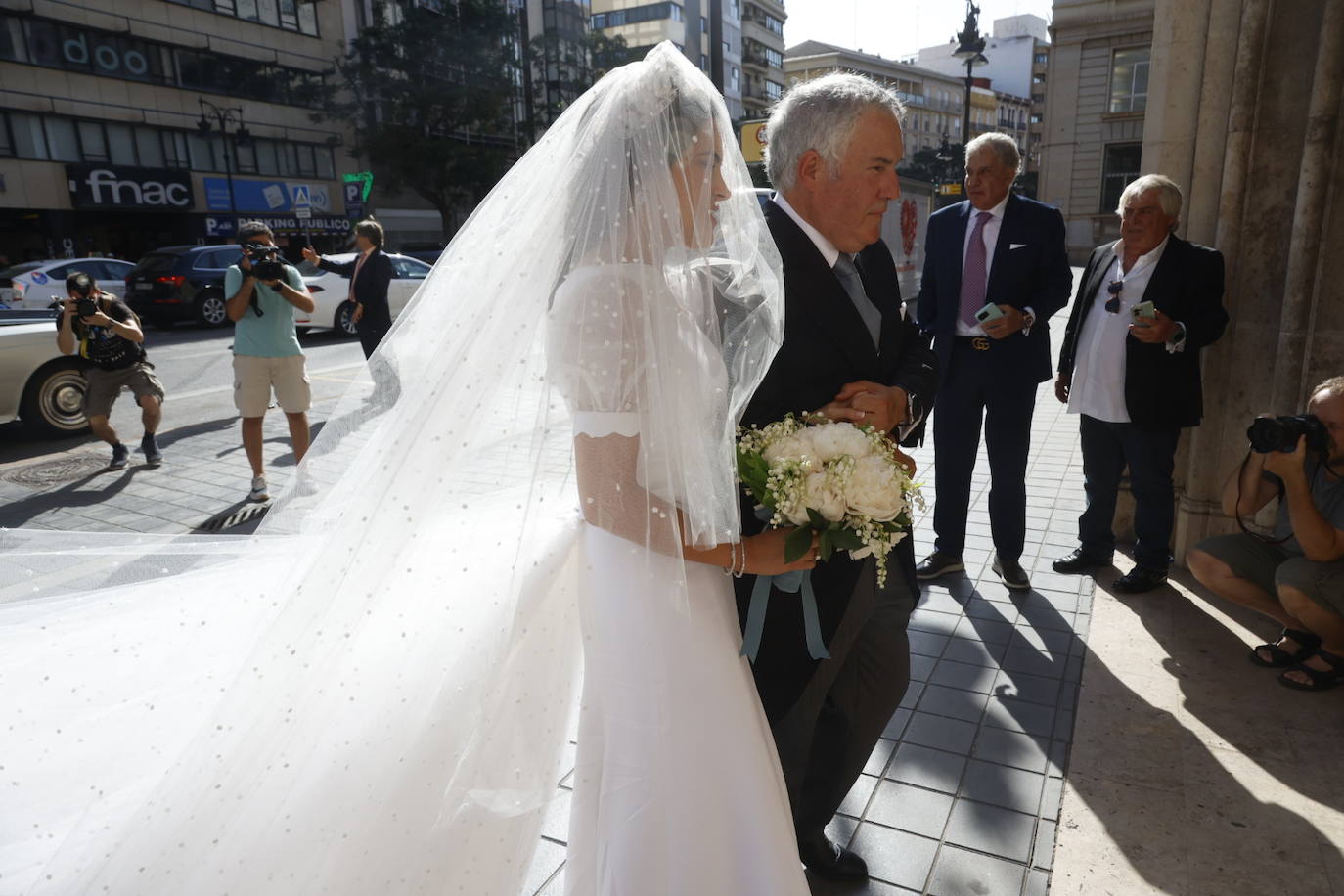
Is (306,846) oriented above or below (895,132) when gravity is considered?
below

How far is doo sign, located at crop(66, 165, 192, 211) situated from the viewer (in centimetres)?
2823

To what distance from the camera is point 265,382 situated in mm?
6285

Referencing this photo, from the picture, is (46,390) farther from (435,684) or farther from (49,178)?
(49,178)

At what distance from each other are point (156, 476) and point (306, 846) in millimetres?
6205

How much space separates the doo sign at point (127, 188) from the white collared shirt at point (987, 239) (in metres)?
32.2

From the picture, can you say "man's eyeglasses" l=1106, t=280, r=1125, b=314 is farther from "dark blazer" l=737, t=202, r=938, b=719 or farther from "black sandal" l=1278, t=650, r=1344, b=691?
"dark blazer" l=737, t=202, r=938, b=719

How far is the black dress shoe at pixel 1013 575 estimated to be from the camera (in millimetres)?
4398

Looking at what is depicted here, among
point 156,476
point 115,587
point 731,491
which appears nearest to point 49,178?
point 156,476

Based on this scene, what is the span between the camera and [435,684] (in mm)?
1989

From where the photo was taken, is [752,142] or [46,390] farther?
[752,142]

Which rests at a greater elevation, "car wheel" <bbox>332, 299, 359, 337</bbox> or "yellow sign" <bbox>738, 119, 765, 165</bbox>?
"yellow sign" <bbox>738, 119, 765, 165</bbox>

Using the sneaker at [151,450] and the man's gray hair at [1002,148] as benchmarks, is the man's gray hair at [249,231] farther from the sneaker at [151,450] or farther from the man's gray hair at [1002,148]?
the man's gray hair at [1002,148]

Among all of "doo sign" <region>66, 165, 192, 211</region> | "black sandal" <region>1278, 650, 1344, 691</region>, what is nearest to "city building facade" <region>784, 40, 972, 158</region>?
"doo sign" <region>66, 165, 192, 211</region>

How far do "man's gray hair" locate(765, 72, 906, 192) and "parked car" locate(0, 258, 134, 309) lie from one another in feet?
A: 57.2
